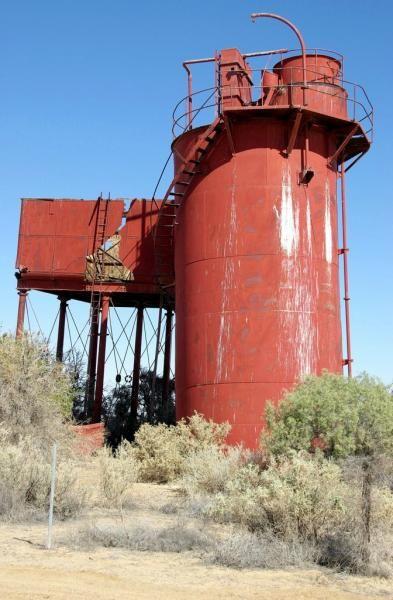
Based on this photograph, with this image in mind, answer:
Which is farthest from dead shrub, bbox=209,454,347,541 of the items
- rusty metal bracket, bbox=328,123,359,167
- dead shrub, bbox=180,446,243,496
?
rusty metal bracket, bbox=328,123,359,167

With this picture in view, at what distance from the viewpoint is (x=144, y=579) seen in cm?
964

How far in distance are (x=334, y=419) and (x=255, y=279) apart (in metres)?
7.77

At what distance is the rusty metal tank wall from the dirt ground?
10.4m

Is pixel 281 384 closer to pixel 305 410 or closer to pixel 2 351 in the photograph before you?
pixel 305 410

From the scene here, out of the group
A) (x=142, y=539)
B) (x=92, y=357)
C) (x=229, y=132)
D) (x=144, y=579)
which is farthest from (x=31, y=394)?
(x=144, y=579)

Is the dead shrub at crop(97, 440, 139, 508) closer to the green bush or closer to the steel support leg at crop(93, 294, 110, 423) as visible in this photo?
the green bush

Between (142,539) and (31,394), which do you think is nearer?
(142,539)

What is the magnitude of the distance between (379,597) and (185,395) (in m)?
14.1

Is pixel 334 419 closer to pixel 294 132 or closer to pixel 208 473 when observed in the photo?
pixel 208 473

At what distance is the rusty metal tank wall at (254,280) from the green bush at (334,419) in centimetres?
431

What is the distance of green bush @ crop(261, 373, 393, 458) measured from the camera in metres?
13.7

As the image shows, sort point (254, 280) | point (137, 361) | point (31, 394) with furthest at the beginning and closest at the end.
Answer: point (137, 361)
point (31, 394)
point (254, 280)

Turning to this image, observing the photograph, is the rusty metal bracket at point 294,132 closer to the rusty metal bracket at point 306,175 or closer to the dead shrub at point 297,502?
the rusty metal bracket at point 306,175

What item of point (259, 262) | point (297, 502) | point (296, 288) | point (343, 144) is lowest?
point (297, 502)
